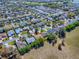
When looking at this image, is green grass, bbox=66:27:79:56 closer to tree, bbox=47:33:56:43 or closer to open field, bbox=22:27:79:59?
open field, bbox=22:27:79:59

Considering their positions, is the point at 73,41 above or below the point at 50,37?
below

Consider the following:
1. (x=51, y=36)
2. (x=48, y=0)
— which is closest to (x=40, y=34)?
(x=51, y=36)

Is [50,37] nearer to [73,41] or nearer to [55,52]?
[55,52]

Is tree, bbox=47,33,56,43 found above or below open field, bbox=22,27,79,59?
above

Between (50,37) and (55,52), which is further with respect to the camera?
(50,37)

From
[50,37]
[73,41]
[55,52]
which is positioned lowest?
[55,52]

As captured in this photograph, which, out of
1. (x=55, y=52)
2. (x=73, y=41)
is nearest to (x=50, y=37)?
(x=55, y=52)

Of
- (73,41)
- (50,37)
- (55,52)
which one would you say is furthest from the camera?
(50,37)

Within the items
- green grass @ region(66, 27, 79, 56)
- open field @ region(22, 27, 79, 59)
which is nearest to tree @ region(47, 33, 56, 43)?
open field @ region(22, 27, 79, 59)

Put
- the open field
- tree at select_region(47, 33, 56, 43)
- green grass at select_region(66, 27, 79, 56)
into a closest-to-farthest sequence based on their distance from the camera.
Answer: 1. the open field
2. green grass at select_region(66, 27, 79, 56)
3. tree at select_region(47, 33, 56, 43)

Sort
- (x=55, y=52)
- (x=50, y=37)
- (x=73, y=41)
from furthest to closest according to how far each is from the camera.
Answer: (x=50, y=37)
(x=73, y=41)
(x=55, y=52)

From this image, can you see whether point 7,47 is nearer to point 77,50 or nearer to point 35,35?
point 35,35
